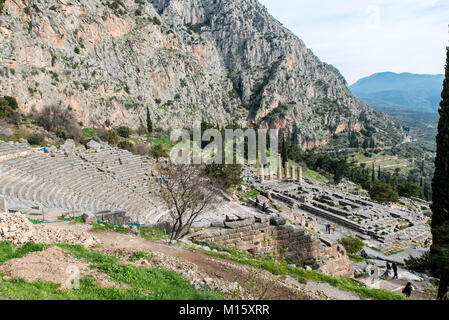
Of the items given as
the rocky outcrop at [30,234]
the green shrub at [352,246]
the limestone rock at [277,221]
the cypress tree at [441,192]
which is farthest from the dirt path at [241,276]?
the green shrub at [352,246]

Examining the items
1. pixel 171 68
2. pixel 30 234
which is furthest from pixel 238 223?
pixel 171 68

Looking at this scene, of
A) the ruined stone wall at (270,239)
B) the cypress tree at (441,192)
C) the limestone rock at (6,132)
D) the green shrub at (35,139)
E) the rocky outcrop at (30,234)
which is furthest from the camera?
the green shrub at (35,139)

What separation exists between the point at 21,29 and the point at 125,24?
29.1 m

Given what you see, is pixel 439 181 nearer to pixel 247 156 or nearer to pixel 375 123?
pixel 247 156

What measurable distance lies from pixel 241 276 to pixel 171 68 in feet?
260

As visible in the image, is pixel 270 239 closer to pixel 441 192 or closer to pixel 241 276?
pixel 241 276

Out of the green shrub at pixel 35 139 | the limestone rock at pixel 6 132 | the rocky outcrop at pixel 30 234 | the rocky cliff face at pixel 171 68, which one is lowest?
the rocky outcrop at pixel 30 234

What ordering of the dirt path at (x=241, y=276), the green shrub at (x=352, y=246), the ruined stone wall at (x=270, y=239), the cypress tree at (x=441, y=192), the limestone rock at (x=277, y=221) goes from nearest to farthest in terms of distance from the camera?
1. the dirt path at (x=241, y=276)
2. the cypress tree at (x=441, y=192)
3. the ruined stone wall at (x=270, y=239)
4. the limestone rock at (x=277, y=221)
5. the green shrub at (x=352, y=246)

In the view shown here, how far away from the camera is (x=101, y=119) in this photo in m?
54.7

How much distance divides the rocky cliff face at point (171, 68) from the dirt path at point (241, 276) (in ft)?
129

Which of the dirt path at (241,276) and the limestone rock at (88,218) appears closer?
the dirt path at (241,276)

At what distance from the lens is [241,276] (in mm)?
7820

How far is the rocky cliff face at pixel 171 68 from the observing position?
4544cm

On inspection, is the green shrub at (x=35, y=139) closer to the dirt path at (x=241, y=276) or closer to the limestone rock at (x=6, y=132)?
the limestone rock at (x=6, y=132)
